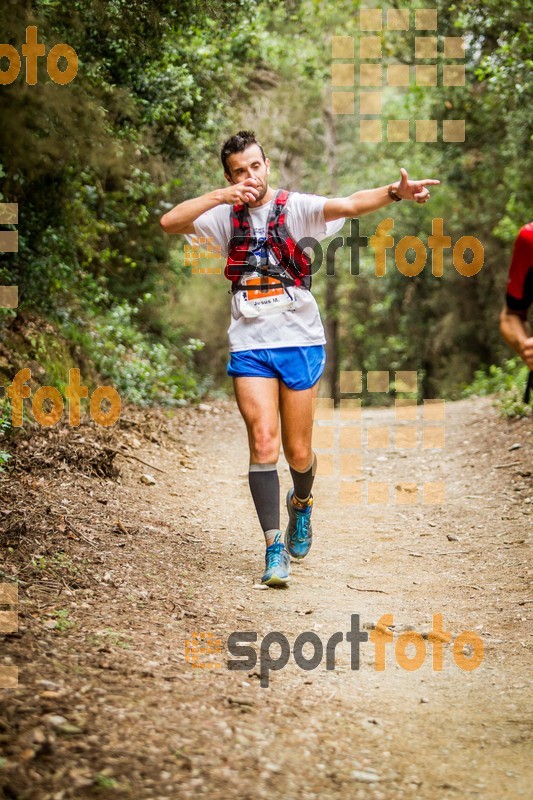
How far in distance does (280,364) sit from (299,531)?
1205 millimetres

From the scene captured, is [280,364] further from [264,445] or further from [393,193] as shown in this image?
[393,193]

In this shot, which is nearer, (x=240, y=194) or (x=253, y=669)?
(x=253, y=669)

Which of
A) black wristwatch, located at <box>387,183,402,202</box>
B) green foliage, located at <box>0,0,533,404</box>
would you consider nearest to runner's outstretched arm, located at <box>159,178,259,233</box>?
black wristwatch, located at <box>387,183,402,202</box>

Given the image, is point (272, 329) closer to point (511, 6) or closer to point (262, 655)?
point (262, 655)

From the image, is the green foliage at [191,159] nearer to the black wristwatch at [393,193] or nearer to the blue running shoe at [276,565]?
the black wristwatch at [393,193]

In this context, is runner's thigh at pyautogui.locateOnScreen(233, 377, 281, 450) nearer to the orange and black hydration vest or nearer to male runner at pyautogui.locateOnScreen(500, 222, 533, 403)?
the orange and black hydration vest

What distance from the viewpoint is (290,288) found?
4750mm

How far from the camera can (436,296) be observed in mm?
23125

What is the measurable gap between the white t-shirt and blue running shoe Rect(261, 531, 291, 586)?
1.13m

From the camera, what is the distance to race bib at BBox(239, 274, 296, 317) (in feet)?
15.5

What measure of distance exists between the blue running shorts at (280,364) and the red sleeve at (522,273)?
1573mm

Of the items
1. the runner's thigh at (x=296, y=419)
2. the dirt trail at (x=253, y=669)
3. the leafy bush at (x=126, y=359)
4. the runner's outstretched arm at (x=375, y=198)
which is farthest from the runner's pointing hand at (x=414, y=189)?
the leafy bush at (x=126, y=359)

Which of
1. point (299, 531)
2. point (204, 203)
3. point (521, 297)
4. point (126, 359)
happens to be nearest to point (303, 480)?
point (299, 531)

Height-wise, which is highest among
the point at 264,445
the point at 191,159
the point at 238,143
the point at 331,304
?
the point at 191,159
